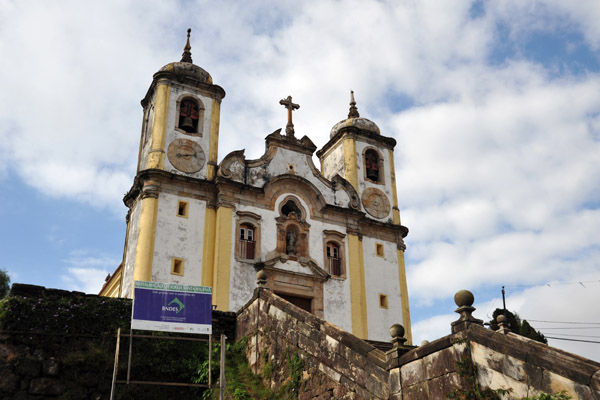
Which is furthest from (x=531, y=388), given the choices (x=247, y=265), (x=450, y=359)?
(x=247, y=265)

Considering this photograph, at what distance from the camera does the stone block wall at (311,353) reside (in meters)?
9.41

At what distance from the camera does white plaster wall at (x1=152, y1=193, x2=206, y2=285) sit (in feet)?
66.9

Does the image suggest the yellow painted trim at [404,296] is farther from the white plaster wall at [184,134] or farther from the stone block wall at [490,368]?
the stone block wall at [490,368]

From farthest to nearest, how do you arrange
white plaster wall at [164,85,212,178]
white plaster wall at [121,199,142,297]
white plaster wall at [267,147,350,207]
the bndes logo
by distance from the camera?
white plaster wall at [267,147,350,207]
white plaster wall at [164,85,212,178]
white plaster wall at [121,199,142,297]
the bndes logo

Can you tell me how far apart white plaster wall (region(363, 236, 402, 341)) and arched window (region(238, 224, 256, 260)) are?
196 inches

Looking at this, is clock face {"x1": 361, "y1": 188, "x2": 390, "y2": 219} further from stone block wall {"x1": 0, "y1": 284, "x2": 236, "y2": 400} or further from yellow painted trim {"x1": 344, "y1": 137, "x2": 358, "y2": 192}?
stone block wall {"x1": 0, "y1": 284, "x2": 236, "y2": 400}

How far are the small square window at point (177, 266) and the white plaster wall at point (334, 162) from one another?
9197 mm

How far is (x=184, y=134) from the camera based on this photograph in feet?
76.2

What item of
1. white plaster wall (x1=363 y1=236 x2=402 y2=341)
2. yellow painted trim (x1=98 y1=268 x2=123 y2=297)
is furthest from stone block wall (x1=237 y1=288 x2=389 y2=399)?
yellow painted trim (x1=98 y1=268 x2=123 y2=297)

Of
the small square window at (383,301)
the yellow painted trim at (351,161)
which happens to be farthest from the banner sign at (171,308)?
the yellow painted trim at (351,161)

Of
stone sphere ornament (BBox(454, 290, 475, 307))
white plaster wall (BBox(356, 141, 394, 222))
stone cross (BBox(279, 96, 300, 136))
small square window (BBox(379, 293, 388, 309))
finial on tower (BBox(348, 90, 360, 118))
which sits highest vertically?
finial on tower (BBox(348, 90, 360, 118))

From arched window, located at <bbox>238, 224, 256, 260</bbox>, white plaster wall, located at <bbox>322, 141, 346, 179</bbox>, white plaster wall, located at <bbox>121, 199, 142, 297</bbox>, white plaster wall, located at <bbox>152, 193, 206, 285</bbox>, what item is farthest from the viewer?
white plaster wall, located at <bbox>322, 141, 346, 179</bbox>

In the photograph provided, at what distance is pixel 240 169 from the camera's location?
2322cm

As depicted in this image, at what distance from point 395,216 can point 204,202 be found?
8.86m
